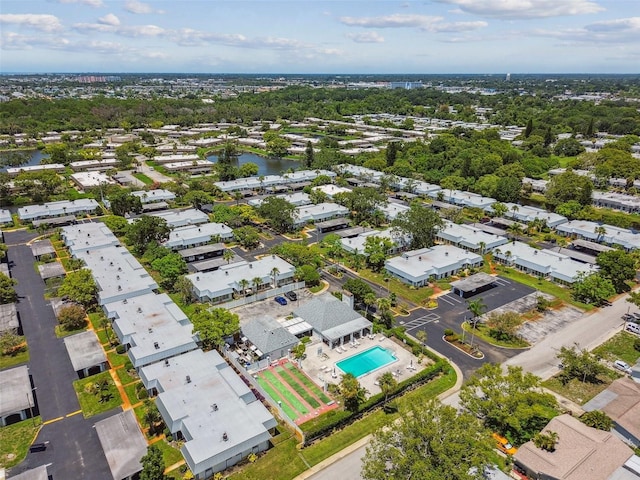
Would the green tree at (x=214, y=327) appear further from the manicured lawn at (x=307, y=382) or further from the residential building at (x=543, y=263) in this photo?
the residential building at (x=543, y=263)

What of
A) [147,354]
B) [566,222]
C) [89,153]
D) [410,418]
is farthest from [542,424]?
[89,153]

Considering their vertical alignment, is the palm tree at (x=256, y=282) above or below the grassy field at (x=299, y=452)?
above

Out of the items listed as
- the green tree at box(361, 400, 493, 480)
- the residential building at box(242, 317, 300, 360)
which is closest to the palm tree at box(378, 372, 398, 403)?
the green tree at box(361, 400, 493, 480)

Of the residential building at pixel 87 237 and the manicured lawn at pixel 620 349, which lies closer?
the manicured lawn at pixel 620 349

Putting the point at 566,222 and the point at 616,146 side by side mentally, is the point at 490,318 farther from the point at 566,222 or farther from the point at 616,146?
the point at 616,146

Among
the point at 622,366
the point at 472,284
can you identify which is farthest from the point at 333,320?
the point at 622,366

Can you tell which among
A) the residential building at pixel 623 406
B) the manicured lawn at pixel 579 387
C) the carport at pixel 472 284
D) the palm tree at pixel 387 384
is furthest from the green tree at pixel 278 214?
the residential building at pixel 623 406
